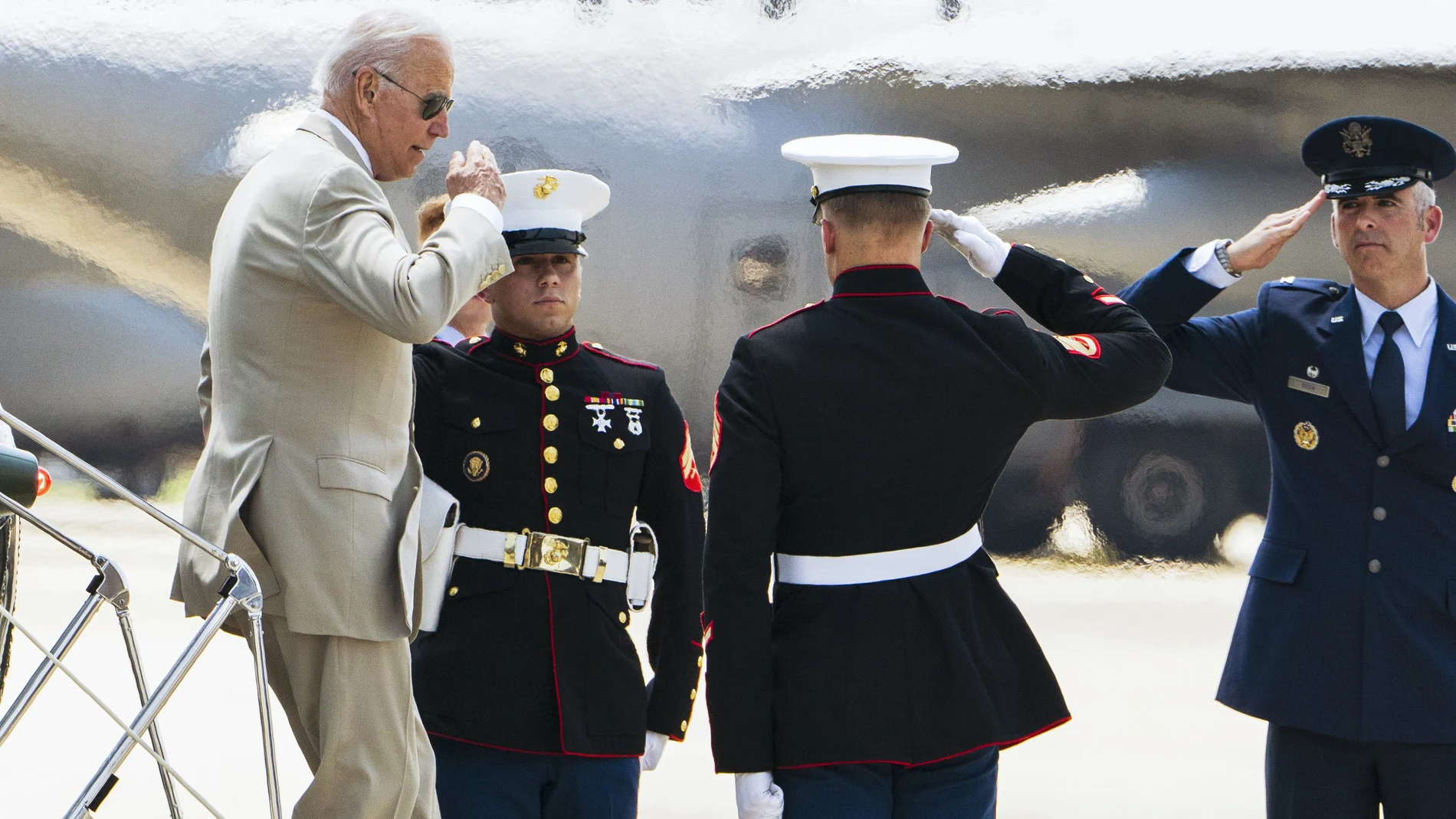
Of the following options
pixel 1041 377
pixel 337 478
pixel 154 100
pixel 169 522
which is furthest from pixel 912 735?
pixel 154 100

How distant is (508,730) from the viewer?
2.10m

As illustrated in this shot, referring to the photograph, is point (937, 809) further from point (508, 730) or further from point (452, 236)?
point (452, 236)

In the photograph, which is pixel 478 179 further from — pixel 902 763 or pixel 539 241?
pixel 902 763

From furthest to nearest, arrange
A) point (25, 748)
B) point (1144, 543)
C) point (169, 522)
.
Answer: point (1144, 543), point (25, 748), point (169, 522)

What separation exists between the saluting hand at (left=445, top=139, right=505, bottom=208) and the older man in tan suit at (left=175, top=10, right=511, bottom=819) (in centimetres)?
10

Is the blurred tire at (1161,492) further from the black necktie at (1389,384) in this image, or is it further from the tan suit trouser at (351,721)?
the tan suit trouser at (351,721)

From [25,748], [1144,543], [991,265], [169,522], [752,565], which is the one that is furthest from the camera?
[1144,543]

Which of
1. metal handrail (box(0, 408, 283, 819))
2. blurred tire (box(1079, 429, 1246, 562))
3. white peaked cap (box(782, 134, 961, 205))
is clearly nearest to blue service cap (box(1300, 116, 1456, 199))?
white peaked cap (box(782, 134, 961, 205))

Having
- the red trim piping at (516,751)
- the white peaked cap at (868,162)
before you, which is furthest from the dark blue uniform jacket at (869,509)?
the red trim piping at (516,751)

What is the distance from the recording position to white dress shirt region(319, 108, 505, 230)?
1.95m

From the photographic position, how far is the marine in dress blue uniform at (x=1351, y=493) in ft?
7.36

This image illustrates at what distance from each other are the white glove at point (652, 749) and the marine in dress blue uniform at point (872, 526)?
42cm

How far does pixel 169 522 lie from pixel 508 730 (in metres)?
0.68

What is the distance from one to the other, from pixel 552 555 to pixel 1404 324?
1377mm
